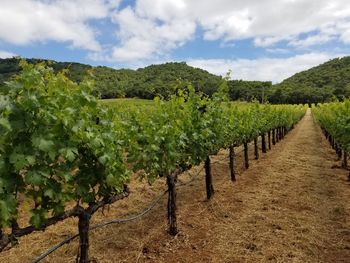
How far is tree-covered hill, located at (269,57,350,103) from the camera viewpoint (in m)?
90.8

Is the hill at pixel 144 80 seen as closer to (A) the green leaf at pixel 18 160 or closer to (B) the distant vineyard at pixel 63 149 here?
(B) the distant vineyard at pixel 63 149

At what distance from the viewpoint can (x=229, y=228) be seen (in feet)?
27.1

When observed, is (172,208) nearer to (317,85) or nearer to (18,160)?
(18,160)

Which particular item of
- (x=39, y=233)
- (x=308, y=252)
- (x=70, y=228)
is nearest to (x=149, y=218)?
(x=70, y=228)

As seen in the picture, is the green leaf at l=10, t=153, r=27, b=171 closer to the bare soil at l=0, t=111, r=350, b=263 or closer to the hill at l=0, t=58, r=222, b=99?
the hill at l=0, t=58, r=222, b=99

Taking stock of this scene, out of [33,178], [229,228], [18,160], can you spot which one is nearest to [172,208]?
[229,228]

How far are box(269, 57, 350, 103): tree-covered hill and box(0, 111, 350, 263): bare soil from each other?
71.0 metres

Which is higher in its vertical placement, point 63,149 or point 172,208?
point 63,149

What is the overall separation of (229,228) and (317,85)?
354ft

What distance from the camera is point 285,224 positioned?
8406mm

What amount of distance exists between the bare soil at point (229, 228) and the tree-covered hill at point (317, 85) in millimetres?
70963

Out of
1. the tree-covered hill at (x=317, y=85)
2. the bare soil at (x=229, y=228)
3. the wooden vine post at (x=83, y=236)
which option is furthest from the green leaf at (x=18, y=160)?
the tree-covered hill at (x=317, y=85)

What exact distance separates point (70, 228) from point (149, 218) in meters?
1.81

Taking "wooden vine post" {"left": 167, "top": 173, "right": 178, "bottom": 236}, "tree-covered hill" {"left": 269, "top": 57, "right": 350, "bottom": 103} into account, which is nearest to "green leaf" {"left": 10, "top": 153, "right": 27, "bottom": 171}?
"wooden vine post" {"left": 167, "top": 173, "right": 178, "bottom": 236}
